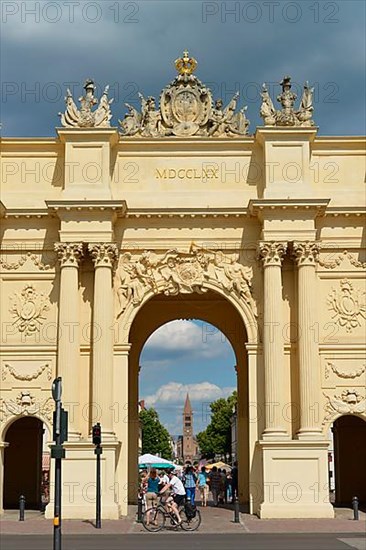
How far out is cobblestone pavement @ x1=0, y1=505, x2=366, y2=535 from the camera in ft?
88.4

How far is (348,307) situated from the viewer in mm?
34562

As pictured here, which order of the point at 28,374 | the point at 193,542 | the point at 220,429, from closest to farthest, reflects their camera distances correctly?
the point at 193,542, the point at 28,374, the point at 220,429

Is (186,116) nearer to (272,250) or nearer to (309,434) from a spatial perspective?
(272,250)

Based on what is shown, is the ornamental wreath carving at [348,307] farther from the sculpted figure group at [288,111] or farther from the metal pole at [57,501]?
the metal pole at [57,501]

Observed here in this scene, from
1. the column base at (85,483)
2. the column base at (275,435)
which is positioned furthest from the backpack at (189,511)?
the column base at (275,435)

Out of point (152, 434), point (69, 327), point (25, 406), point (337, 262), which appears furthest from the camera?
point (152, 434)

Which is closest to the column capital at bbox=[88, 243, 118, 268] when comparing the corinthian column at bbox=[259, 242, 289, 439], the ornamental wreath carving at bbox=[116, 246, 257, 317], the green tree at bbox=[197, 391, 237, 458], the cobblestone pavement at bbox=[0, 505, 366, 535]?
the ornamental wreath carving at bbox=[116, 246, 257, 317]

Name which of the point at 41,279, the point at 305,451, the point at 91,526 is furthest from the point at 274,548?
the point at 41,279

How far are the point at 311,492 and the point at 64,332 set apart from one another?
10341 mm

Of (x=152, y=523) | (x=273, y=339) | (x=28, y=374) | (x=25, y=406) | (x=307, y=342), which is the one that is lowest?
(x=152, y=523)

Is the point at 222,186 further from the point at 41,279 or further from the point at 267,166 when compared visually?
the point at 41,279

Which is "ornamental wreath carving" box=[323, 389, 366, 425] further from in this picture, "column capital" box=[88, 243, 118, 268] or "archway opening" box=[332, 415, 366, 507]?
"column capital" box=[88, 243, 118, 268]

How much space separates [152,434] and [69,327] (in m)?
108

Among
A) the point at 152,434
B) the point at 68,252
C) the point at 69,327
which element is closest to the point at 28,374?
the point at 69,327
